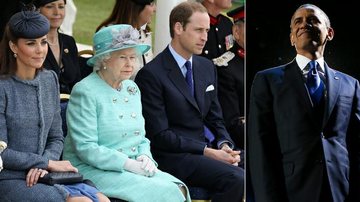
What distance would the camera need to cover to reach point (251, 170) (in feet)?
21.6

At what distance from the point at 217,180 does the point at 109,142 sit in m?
0.93

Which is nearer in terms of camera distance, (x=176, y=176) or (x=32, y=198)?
(x=32, y=198)

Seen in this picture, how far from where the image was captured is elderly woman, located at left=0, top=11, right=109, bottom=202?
7188mm

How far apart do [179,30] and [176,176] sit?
3.56ft

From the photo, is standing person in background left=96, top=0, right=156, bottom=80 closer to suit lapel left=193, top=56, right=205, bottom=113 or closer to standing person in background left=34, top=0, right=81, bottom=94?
standing person in background left=34, top=0, right=81, bottom=94

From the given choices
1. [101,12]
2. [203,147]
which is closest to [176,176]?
[203,147]

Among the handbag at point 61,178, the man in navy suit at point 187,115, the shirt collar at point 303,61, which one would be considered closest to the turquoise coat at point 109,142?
the handbag at point 61,178

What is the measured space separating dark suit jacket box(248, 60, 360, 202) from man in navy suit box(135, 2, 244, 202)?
170cm

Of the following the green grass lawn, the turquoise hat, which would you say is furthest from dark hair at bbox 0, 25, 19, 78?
the green grass lawn

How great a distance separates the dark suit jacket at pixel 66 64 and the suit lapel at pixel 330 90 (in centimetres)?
246

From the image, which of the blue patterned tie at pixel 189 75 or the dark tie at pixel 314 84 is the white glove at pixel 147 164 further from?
the dark tie at pixel 314 84

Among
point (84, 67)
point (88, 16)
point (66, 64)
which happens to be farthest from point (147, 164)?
point (88, 16)

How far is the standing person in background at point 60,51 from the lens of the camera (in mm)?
8430

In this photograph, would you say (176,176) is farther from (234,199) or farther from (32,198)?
(32,198)
